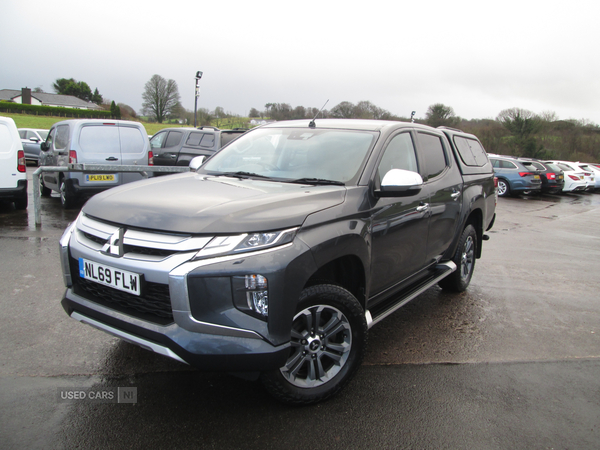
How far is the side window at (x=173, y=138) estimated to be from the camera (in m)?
14.3

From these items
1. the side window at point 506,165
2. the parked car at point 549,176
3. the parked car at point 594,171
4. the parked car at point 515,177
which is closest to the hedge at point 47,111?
the side window at point 506,165

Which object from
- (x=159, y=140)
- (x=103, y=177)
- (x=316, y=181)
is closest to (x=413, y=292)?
(x=316, y=181)

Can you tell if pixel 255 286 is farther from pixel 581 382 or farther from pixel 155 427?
pixel 581 382

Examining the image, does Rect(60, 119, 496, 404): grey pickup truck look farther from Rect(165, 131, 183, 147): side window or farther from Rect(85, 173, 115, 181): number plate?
Rect(165, 131, 183, 147): side window

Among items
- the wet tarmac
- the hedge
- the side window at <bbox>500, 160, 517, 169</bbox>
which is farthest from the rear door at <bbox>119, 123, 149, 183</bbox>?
the hedge

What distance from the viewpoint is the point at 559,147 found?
136 feet

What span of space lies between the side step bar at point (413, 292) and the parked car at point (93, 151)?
687 centimetres

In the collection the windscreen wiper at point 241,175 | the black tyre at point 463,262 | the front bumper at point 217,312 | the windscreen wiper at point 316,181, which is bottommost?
the black tyre at point 463,262

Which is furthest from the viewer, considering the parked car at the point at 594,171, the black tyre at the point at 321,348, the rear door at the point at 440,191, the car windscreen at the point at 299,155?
the parked car at the point at 594,171

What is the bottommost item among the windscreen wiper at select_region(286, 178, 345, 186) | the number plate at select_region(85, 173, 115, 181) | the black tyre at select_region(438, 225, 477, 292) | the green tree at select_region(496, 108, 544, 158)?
the black tyre at select_region(438, 225, 477, 292)

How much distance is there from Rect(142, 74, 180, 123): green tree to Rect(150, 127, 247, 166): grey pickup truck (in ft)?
245

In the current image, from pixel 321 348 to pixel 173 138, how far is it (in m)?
12.8

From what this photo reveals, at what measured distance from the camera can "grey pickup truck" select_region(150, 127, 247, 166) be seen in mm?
13961

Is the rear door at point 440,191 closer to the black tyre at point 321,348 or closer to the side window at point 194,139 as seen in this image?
the black tyre at point 321,348
